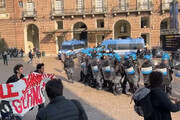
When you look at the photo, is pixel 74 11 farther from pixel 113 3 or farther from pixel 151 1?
pixel 151 1

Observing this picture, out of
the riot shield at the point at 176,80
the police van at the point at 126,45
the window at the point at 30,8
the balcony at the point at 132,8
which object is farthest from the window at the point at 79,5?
the riot shield at the point at 176,80

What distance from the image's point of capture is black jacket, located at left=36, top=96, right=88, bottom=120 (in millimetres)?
2721

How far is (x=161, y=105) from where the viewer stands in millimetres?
3264

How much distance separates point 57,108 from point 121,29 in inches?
1382

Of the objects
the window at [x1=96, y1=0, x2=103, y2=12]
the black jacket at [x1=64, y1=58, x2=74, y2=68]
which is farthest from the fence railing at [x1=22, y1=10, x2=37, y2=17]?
the black jacket at [x1=64, y1=58, x2=74, y2=68]

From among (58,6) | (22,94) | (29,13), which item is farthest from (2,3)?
(22,94)

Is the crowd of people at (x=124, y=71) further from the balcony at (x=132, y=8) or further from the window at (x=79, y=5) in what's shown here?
the window at (x=79, y=5)

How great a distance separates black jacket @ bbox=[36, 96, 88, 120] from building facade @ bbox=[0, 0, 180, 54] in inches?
1255

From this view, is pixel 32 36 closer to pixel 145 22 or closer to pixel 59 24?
pixel 59 24

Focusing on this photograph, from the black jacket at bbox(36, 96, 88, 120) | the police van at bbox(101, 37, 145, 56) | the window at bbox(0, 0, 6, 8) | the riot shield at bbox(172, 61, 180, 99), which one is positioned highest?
the window at bbox(0, 0, 6, 8)

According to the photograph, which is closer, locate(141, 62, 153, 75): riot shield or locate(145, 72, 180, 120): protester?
locate(145, 72, 180, 120): protester

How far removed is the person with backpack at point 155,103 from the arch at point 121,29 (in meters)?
34.2

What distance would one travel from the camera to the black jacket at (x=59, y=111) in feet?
8.93

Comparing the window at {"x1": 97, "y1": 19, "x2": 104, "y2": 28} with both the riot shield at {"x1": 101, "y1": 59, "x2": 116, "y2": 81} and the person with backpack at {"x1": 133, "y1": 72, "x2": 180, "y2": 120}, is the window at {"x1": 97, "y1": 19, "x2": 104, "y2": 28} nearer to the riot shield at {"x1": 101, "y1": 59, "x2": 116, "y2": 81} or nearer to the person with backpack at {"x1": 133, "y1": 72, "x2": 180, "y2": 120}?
the riot shield at {"x1": 101, "y1": 59, "x2": 116, "y2": 81}
